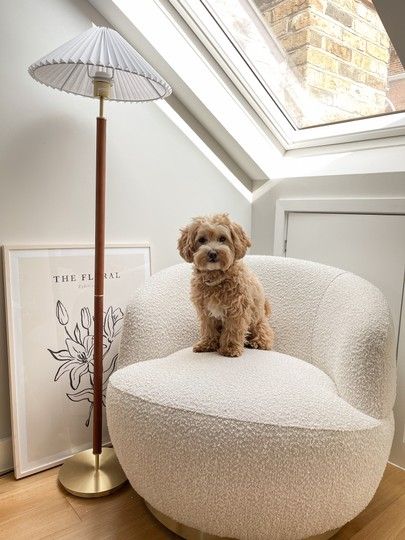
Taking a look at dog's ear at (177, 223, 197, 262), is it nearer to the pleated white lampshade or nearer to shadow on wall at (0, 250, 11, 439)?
the pleated white lampshade

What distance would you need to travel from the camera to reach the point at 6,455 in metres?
1.43

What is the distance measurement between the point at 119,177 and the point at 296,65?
0.95 metres

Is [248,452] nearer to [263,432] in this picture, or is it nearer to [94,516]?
[263,432]

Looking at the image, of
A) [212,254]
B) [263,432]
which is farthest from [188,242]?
[263,432]

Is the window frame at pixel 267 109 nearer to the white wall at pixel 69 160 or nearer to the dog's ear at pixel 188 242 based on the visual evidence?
the white wall at pixel 69 160

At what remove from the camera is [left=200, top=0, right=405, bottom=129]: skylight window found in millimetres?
1545

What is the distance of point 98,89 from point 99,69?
133 millimetres

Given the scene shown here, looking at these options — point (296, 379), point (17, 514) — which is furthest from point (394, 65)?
point (17, 514)

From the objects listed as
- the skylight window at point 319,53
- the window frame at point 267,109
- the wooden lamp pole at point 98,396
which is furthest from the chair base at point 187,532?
the skylight window at point 319,53

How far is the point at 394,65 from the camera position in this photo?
148 centimetres

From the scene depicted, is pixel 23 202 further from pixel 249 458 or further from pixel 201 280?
pixel 249 458

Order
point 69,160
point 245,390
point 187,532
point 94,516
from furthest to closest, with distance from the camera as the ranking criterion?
1. point 69,160
2. point 94,516
3. point 187,532
4. point 245,390

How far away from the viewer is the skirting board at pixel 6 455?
1.42m

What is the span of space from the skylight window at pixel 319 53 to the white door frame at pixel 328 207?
396mm
